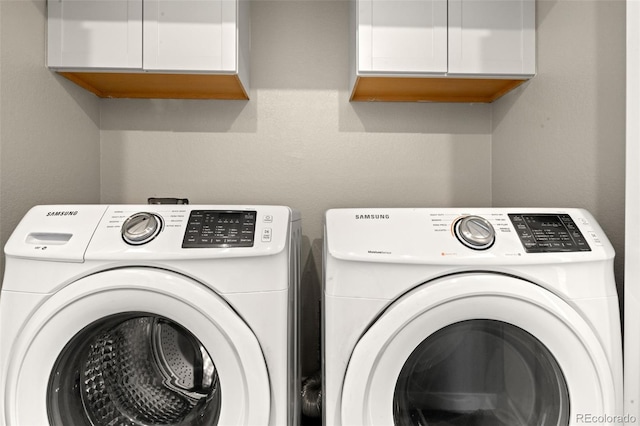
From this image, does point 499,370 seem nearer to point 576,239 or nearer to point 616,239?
point 576,239

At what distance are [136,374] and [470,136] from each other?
1564 mm

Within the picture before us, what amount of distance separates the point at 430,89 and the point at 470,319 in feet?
3.31

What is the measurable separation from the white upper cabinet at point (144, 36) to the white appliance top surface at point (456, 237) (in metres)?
0.79

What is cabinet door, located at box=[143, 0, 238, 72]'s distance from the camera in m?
A: 1.31

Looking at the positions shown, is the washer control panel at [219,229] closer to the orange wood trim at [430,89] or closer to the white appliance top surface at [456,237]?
the white appliance top surface at [456,237]

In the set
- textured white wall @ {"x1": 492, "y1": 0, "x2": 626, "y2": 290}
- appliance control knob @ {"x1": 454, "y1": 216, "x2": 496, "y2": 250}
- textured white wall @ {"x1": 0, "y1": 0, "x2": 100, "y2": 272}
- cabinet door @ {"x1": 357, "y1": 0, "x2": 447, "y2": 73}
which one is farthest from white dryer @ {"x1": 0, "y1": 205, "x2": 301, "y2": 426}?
textured white wall @ {"x1": 492, "y1": 0, "x2": 626, "y2": 290}

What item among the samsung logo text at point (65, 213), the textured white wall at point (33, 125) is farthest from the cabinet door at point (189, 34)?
the samsung logo text at point (65, 213)

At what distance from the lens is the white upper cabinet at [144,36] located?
4.28 feet

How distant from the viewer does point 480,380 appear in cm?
97

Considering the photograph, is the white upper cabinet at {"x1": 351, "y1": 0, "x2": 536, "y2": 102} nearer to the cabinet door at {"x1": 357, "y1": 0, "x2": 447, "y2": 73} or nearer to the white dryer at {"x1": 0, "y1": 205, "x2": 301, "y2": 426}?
the cabinet door at {"x1": 357, "y1": 0, "x2": 447, "y2": 73}

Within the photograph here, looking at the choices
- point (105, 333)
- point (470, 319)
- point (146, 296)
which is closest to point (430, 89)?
point (470, 319)

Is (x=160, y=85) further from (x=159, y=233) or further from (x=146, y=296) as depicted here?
Result: (x=146, y=296)

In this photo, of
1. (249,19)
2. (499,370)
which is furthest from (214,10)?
(499,370)

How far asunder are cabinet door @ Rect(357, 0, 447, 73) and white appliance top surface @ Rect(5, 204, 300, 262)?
0.73 metres
